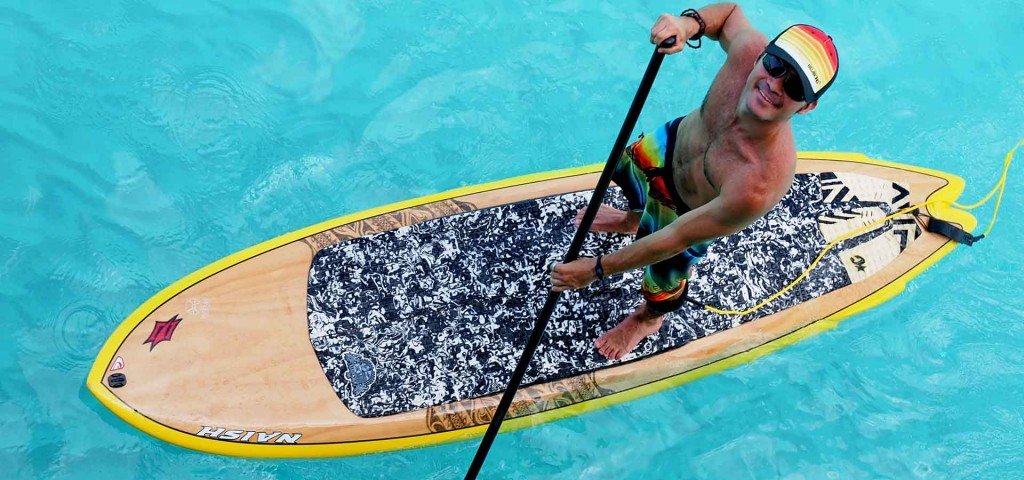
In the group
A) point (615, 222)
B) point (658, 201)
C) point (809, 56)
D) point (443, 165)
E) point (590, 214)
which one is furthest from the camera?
point (443, 165)

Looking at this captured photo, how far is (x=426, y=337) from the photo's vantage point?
3289 mm

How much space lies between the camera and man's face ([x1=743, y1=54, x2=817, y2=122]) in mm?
2254

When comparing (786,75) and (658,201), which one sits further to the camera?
(658,201)

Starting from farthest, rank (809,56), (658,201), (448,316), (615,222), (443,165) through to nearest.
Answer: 1. (443,165)
2. (615,222)
3. (448,316)
4. (658,201)
5. (809,56)

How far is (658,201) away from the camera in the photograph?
2.94 m

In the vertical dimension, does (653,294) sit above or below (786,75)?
below

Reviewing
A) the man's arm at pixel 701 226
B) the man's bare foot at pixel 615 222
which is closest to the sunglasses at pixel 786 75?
the man's arm at pixel 701 226

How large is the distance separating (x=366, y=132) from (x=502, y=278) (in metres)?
1.32

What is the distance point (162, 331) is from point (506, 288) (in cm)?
129

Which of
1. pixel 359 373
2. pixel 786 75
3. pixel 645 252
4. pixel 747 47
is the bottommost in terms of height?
pixel 359 373

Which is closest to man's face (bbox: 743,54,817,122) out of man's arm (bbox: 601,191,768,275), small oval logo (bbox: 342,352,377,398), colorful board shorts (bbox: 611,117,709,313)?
man's arm (bbox: 601,191,768,275)

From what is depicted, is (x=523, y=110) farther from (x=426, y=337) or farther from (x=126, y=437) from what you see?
(x=126, y=437)

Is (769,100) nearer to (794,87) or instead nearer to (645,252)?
(794,87)

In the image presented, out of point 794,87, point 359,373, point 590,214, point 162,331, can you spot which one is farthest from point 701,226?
point 162,331
